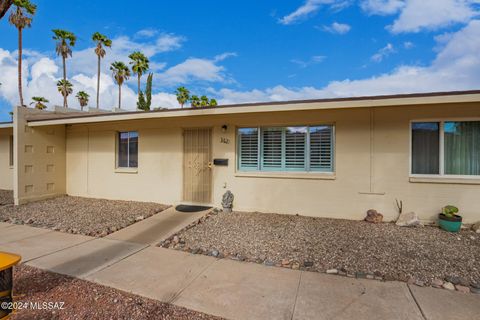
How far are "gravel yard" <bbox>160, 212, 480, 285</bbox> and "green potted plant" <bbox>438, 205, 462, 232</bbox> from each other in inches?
8.3

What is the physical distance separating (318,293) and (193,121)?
566 cm

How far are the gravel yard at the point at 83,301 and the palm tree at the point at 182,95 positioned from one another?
103 ft

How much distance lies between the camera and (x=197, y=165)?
290 inches

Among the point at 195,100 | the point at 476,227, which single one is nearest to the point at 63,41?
the point at 195,100

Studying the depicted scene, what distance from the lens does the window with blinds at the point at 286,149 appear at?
6.31 metres

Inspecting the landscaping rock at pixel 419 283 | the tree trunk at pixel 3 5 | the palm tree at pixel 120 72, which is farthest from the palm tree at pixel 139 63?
the landscaping rock at pixel 419 283

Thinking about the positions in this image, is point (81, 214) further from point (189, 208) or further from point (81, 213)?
point (189, 208)

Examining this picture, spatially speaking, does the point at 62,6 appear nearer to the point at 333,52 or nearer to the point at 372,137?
the point at 333,52

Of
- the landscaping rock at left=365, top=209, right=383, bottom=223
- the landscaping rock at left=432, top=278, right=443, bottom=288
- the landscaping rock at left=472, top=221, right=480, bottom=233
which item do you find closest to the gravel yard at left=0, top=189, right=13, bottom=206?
the landscaping rock at left=365, top=209, right=383, bottom=223

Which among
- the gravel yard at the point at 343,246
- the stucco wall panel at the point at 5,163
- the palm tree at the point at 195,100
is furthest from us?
the palm tree at the point at 195,100

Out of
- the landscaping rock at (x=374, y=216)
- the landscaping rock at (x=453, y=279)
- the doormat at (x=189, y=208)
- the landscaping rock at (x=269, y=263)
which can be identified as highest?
the landscaping rock at (x=374, y=216)

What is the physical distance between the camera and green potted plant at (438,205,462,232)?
5098 millimetres

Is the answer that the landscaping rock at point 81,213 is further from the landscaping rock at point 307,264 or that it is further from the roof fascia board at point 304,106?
the landscaping rock at point 307,264

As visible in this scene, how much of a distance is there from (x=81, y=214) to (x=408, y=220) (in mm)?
8274
